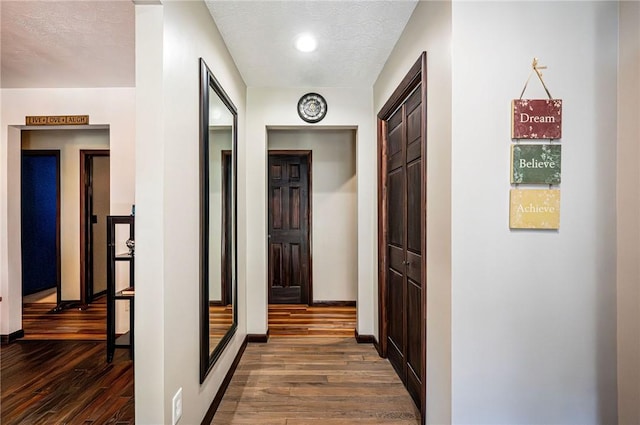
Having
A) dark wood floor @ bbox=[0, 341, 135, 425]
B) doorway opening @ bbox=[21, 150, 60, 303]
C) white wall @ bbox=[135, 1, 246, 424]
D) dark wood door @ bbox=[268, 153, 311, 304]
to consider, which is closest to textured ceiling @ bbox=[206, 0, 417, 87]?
white wall @ bbox=[135, 1, 246, 424]

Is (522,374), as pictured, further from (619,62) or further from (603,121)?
(619,62)

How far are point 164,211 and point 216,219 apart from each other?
36.7 inches

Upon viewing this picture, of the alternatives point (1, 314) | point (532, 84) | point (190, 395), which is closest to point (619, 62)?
point (532, 84)

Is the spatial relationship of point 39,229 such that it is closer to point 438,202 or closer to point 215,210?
point 215,210

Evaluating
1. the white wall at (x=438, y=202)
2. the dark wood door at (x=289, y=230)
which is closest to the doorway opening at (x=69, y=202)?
the dark wood door at (x=289, y=230)

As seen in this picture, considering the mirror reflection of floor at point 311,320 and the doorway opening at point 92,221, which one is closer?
the mirror reflection of floor at point 311,320

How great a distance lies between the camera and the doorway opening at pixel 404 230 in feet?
6.52

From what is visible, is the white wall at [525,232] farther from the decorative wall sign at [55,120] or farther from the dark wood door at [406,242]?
the decorative wall sign at [55,120]

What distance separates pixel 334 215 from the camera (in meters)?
4.68

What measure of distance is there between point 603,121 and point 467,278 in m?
0.96

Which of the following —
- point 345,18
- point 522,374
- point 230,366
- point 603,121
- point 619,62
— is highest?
point 345,18

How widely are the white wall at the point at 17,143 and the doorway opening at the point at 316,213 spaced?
1.77 metres

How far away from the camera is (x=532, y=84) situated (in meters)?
1.55

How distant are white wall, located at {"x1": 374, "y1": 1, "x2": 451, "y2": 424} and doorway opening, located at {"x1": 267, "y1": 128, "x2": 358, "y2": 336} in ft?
8.74
